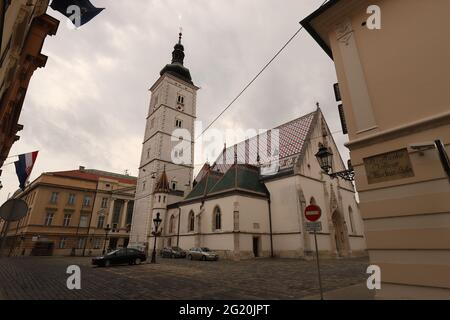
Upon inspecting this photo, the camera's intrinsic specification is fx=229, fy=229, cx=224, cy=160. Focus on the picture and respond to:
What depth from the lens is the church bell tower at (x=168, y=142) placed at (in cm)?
3881

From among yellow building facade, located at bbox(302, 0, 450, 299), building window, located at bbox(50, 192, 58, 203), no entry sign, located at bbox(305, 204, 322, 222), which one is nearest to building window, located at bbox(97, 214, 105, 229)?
building window, located at bbox(50, 192, 58, 203)

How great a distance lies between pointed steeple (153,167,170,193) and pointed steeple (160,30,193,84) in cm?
2272

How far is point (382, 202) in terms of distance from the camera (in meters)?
5.00

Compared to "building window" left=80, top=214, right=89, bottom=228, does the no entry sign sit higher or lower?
lower

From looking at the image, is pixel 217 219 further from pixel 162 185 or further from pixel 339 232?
pixel 339 232

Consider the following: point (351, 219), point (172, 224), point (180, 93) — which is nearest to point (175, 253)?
point (172, 224)

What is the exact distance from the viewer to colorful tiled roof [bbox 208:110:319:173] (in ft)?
100

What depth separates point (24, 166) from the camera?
47.2 ft

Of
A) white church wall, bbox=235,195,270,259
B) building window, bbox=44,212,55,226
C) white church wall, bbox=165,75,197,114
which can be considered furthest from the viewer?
white church wall, bbox=165,75,197,114

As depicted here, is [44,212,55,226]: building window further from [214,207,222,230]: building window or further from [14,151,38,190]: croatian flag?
[14,151,38,190]: croatian flag

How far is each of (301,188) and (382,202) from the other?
2186 centimetres
